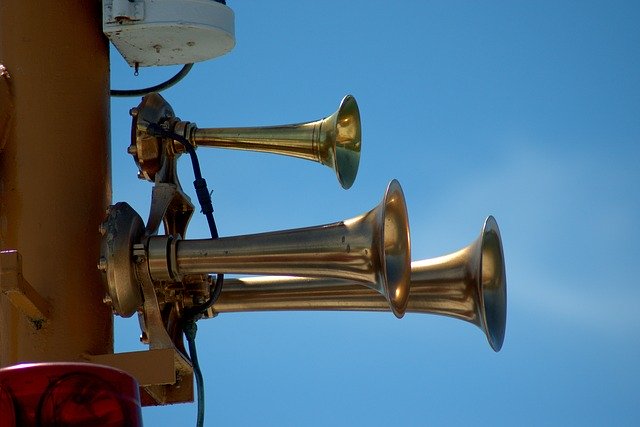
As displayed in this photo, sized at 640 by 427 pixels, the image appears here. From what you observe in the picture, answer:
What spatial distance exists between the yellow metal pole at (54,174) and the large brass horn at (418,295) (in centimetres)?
65

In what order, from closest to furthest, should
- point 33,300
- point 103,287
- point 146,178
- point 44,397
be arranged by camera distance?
point 44,397 → point 33,300 → point 103,287 → point 146,178

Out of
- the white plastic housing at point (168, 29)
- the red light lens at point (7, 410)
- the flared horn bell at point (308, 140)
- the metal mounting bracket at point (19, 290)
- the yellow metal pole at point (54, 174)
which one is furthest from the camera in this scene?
the flared horn bell at point (308, 140)

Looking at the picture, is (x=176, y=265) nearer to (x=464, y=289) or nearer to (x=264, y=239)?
(x=264, y=239)

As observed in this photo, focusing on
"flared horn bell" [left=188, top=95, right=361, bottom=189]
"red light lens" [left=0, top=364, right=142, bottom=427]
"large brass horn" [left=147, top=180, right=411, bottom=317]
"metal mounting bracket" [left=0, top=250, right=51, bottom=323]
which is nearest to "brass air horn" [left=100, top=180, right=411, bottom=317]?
"large brass horn" [left=147, top=180, right=411, bottom=317]

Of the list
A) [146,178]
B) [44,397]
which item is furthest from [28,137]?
[44,397]

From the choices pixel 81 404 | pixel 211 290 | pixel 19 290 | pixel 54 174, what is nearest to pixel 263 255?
pixel 211 290

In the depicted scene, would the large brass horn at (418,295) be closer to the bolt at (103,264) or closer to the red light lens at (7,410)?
the bolt at (103,264)

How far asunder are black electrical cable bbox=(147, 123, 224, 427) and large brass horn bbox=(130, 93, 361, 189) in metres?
0.06

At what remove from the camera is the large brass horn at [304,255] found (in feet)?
18.9

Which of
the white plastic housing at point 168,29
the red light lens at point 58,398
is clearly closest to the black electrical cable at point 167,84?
the white plastic housing at point 168,29

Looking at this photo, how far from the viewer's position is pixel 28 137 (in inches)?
229

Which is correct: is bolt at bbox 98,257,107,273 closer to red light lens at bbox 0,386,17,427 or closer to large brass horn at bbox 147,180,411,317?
large brass horn at bbox 147,180,411,317

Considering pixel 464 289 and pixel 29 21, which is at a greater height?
pixel 29 21

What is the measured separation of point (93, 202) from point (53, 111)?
34cm
